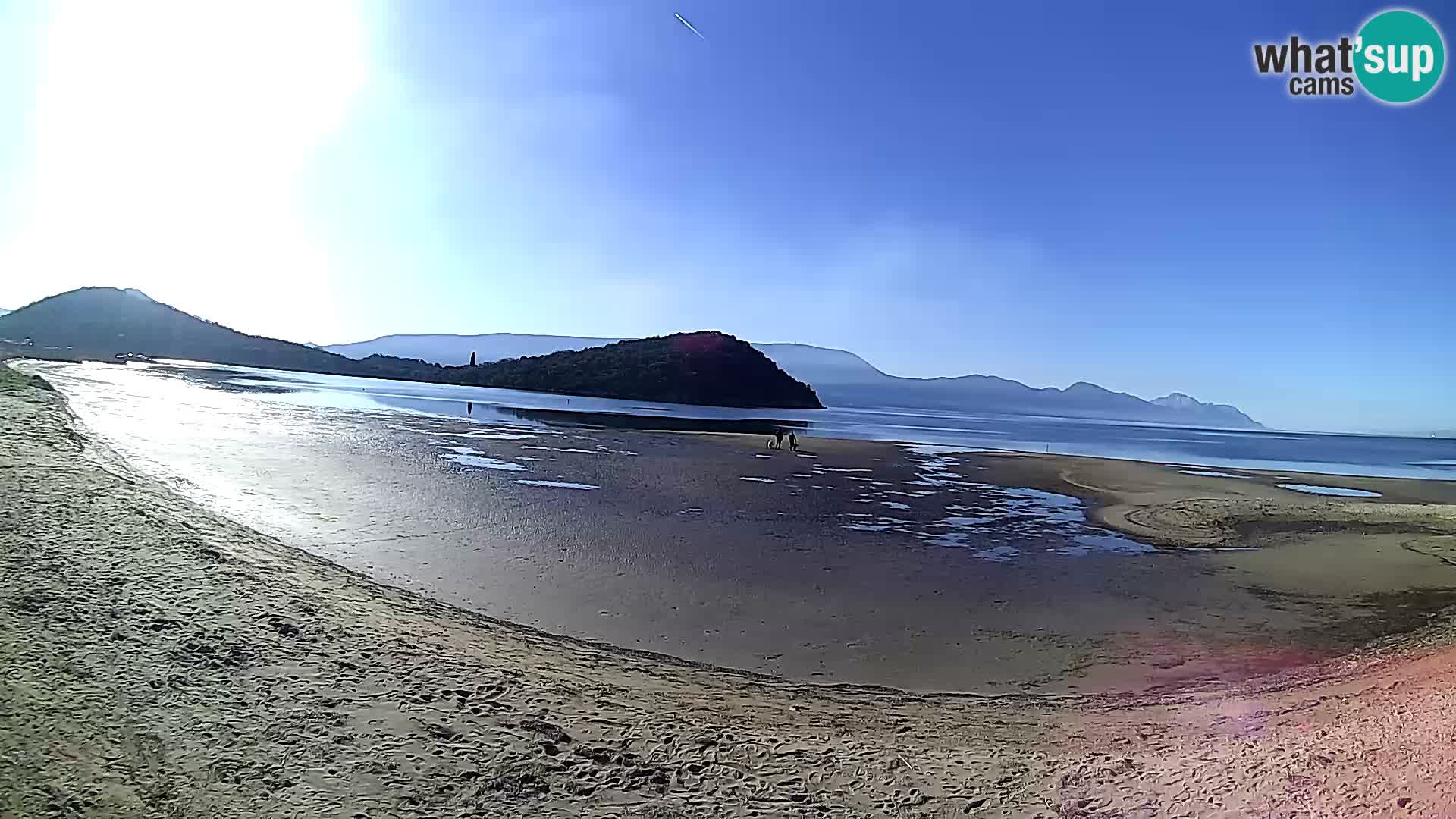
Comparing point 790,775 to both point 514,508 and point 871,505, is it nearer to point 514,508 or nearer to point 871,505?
point 514,508

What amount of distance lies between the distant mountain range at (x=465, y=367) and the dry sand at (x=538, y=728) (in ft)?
300

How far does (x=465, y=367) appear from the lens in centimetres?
13275

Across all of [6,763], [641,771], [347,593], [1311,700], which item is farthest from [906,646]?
[6,763]

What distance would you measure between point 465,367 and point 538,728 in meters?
134

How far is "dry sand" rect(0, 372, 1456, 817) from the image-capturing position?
16.8 ft

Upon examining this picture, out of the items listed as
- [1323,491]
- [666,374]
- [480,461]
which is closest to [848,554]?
[480,461]

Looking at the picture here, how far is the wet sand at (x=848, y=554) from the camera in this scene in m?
9.27

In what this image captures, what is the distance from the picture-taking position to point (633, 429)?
39.7 m

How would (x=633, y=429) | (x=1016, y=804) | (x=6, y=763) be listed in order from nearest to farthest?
(x=6, y=763) < (x=1016, y=804) < (x=633, y=429)

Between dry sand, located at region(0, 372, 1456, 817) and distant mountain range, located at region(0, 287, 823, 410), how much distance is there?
91.5 meters

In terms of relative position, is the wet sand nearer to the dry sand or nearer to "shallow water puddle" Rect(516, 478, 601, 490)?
"shallow water puddle" Rect(516, 478, 601, 490)

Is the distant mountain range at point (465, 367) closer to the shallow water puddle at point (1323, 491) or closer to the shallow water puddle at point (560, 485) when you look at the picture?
the shallow water puddle at point (1323, 491)

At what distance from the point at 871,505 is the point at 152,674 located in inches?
610

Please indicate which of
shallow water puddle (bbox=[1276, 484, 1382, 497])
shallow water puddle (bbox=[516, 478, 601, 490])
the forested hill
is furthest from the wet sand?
the forested hill
